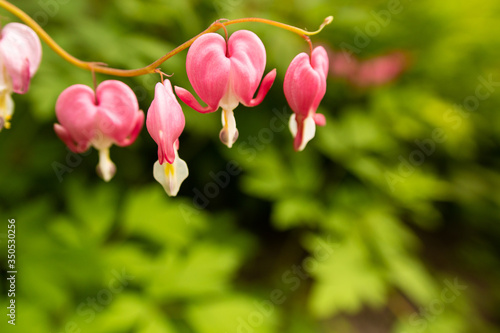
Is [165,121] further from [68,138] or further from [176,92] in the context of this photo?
[68,138]

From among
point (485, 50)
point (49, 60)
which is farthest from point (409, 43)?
point (49, 60)

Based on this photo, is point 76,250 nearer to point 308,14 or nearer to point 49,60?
point 49,60

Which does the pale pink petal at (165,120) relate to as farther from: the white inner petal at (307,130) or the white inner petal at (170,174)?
the white inner petal at (307,130)

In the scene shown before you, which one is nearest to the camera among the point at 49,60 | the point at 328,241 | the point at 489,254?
the point at 49,60

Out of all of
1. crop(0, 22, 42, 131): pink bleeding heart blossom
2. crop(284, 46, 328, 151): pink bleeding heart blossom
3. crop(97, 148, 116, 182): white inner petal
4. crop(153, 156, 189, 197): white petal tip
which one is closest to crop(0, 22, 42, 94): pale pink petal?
crop(0, 22, 42, 131): pink bleeding heart blossom

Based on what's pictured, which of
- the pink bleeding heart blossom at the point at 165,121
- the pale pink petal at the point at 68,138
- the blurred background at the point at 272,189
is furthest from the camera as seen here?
the blurred background at the point at 272,189

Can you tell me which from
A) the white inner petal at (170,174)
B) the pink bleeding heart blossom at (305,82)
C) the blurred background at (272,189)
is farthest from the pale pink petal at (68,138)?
the blurred background at (272,189)
